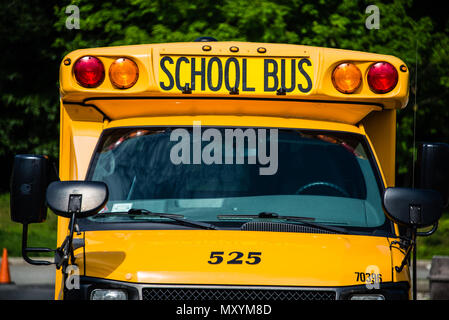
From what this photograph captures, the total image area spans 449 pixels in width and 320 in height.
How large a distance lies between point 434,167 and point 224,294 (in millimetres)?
1554

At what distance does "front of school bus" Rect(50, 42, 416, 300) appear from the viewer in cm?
466

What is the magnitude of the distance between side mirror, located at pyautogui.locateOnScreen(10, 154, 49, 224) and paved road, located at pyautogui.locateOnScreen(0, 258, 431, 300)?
7.71 metres

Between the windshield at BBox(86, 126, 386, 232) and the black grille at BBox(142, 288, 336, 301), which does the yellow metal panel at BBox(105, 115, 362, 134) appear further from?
the black grille at BBox(142, 288, 336, 301)

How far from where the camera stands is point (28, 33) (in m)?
24.7

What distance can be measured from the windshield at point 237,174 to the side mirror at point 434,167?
35 centimetres

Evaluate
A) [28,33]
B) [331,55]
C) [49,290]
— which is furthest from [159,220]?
[28,33]

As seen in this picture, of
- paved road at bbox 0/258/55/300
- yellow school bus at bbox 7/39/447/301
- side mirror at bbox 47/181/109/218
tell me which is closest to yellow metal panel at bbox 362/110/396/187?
yellow school bus at bbox 7/39/447/301

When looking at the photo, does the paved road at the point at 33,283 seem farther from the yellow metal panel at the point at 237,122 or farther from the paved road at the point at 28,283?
the yellow metal panel at the point at 237,122

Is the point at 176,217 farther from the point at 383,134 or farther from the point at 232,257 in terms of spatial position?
the point at 383,134

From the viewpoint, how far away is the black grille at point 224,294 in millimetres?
3859

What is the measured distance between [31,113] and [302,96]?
22.4 metres

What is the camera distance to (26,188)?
14.3 feet

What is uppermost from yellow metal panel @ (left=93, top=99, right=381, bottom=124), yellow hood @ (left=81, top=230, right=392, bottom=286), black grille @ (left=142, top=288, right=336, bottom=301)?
yellow metal panel @ (left=93, top=99, right=381, bottom=124)
